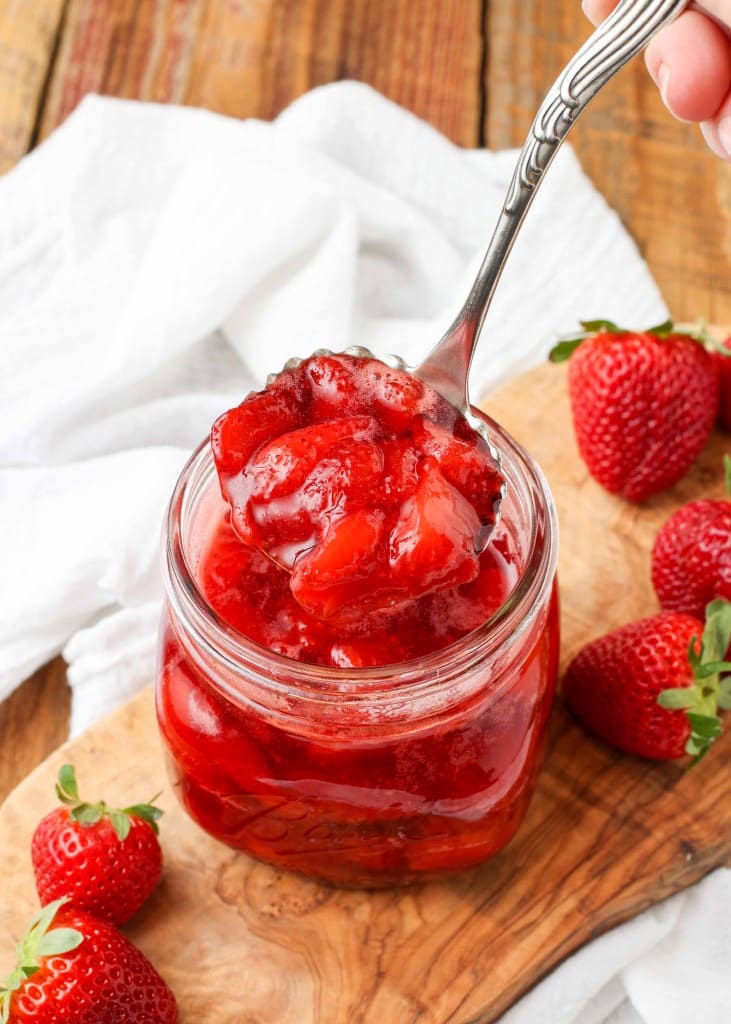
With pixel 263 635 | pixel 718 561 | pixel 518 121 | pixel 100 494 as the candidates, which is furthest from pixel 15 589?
pixel 518 121

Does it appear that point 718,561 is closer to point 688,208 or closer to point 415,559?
point 415,559

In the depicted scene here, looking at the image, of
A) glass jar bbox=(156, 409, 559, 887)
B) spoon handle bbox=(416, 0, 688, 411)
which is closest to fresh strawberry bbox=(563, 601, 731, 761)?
glass jar bbox=(156, 409, 559, 887)

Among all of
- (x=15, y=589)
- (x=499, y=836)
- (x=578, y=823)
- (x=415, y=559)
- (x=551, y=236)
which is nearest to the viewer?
(x=415, y=559)

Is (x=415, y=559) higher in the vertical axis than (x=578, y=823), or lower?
higher

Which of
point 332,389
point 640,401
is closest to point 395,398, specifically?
point 332,389

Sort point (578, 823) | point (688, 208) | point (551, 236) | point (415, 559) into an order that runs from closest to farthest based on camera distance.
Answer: point (415, 559) < point (578, 823) < point (551, 236) < point (688, 208)

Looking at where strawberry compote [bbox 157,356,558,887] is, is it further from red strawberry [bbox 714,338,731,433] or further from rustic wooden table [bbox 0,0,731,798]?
rustic wooden table [bbox 0,0,731,798]

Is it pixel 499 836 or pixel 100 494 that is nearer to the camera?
pixel 499 836
